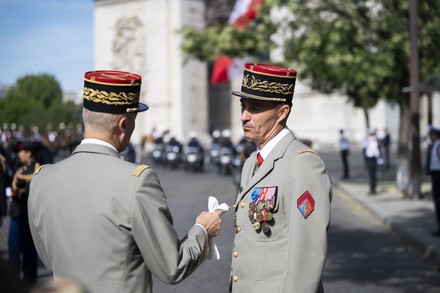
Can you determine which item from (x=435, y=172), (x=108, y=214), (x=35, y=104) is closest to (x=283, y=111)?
(x=108, y=214)

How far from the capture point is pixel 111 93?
112 inches

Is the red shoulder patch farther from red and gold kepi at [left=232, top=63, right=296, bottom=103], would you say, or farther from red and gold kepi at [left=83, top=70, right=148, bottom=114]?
red and gold kepi at [left=83, top=70, right=148, bottom=114]

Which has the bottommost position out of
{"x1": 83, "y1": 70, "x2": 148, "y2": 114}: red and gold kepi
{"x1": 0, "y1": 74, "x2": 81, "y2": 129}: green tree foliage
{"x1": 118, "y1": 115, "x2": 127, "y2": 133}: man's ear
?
{"x1": 0, "y1": 74, "x2": 81, "y2": 129}: green tree foliage

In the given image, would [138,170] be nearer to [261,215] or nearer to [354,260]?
[261,215]

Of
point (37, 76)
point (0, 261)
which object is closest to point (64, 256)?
point (0, 261)

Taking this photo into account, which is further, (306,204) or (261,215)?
(261,215)

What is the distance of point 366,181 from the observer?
19672 millimetres

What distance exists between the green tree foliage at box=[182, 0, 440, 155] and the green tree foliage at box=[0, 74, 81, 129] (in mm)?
70821

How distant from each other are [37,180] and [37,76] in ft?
362

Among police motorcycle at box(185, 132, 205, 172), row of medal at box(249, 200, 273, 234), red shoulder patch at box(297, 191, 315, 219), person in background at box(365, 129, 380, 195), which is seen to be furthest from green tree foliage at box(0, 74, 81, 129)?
red shoulder patch at box(297, 191, 315, 219)

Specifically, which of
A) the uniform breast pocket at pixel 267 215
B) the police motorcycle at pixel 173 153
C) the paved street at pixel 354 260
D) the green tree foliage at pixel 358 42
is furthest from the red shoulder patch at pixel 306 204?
the police motorcycle at pixel 173 153

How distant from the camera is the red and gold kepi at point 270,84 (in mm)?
3375

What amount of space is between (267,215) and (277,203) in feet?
0.24

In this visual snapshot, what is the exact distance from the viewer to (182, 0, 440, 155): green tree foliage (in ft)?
52.1
